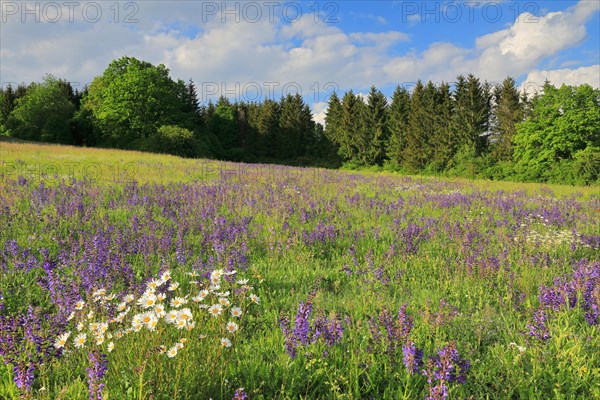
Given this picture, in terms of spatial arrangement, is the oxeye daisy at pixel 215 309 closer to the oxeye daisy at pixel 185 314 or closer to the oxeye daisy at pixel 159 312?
the oxeye daisy at pixel 185 314

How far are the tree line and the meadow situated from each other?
30.9 metres

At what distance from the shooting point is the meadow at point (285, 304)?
7.00 ft

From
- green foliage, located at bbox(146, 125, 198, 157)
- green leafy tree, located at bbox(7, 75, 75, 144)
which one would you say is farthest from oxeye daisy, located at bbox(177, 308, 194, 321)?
green leafy tree, located at bbox(7, 75, 75, 144)

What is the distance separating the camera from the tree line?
3334cm

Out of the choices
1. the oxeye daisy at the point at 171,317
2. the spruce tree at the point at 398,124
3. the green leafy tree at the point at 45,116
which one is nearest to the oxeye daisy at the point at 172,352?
the oxeye daisy at the point at 171,317

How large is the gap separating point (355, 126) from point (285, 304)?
170 ft

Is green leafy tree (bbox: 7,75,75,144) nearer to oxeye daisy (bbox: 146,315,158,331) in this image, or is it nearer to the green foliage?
the green foliage

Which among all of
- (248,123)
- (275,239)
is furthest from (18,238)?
(248,123)

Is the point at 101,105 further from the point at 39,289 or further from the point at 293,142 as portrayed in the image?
the point at 39,289

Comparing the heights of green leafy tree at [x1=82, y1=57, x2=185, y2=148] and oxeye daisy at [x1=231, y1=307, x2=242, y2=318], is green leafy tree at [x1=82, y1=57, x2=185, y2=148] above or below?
above

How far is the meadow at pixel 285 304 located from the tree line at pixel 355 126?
3087 centimetres

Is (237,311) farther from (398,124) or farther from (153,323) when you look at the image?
(398,124)

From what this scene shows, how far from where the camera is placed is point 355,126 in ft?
174

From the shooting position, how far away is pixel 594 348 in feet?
9.01
